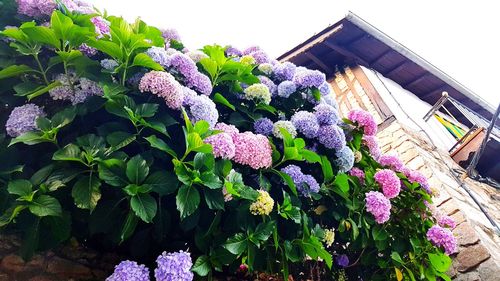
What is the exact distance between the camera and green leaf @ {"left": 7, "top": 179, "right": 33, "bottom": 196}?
1338 millimetres

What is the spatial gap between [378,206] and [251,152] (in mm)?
908

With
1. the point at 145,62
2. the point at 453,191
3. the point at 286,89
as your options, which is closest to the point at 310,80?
the point at 286,89

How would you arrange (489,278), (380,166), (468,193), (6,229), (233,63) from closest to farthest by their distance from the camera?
(6,229) < (233,63) < (380,166) < (489,278) < (468,193)

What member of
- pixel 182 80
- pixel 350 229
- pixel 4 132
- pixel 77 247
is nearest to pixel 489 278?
pixel 350 229

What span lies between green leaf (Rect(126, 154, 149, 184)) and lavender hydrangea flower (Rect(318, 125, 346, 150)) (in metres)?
1.07

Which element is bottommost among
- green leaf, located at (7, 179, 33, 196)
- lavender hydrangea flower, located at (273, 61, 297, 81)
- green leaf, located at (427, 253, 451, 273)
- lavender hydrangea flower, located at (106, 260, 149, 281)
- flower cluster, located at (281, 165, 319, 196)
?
lavender hydrangea flower, located at (106, 260, 149, 281)

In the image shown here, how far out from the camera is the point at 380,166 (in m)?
2.59

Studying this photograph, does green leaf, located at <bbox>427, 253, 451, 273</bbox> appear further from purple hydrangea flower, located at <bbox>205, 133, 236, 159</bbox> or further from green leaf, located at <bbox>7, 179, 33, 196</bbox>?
green leaf, located at <bbox>7, 179, 33, 196</bbox>

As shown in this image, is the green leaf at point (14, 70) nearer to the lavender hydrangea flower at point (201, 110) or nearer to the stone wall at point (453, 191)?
the lavender hydrangea flower at point (201, 110)

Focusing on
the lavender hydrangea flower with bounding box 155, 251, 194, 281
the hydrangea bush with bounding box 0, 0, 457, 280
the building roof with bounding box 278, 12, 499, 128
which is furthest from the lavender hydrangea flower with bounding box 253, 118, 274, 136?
the building roof with bounding box 278, 12, 499, 128

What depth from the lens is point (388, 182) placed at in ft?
7.45

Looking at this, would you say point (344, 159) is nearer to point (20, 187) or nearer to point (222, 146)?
point (222, 146)

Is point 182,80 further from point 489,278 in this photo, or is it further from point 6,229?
point 489,278

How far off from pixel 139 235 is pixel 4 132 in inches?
29.1
